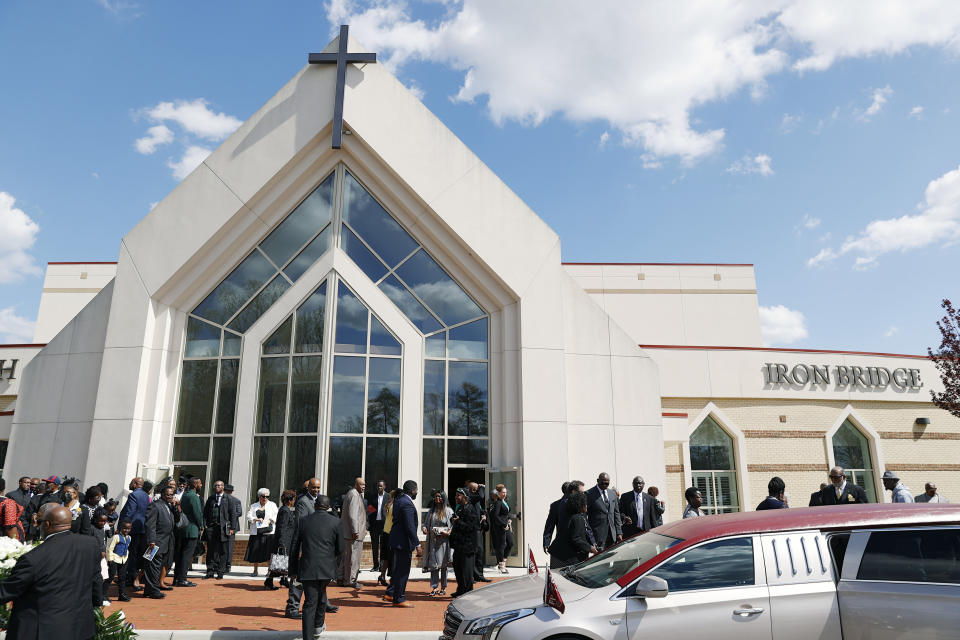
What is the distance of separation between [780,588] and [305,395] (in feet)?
37.3

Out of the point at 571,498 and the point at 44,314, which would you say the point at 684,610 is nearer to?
the point at 571,498

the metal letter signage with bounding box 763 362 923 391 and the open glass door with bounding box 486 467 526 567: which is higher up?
the metal letter signage with bounding box 763 362 923 391

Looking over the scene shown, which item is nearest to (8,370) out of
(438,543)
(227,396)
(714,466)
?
(227,396)

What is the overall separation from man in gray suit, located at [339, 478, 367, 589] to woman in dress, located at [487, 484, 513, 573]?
2645 mm

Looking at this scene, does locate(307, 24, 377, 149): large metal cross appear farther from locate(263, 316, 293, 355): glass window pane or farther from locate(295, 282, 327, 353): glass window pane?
locate(263, 316, 293, 355): glass window pane

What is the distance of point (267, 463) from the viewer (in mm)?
13617

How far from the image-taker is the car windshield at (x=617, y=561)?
192 inches

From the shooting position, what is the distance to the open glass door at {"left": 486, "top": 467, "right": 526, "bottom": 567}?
1323cm

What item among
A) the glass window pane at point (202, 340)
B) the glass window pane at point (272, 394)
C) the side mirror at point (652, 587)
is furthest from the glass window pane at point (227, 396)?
the side mirror at point (652, 587)

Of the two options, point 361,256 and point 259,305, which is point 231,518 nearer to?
point 259,305

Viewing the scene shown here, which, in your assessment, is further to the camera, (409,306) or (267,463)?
(409,306)

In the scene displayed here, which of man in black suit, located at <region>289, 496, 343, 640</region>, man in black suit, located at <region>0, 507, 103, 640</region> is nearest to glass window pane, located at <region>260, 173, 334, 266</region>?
man in black suit, located at <region>289, 496, 343, 640</region>

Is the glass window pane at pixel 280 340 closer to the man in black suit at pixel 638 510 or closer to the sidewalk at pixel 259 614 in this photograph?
the sidewalk at pixel 259 614

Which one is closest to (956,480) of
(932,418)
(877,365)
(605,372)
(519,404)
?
(932,418)
